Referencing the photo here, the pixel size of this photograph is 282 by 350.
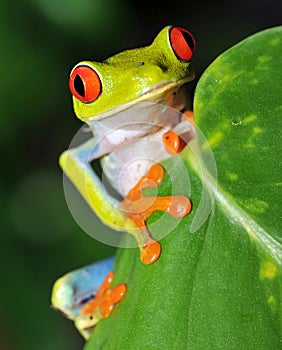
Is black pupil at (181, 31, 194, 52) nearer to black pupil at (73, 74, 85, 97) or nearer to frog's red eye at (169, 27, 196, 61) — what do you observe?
frog's red eye at (169, 27, 196, 61)

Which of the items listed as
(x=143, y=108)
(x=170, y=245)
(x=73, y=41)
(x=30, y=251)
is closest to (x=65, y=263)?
(x=30, y=251)

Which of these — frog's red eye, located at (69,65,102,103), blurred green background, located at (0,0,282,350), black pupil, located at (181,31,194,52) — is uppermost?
frog's red eye, located at (69,65,102,103)

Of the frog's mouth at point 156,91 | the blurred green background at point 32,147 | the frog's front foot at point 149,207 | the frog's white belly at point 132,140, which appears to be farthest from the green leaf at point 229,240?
the blurred green background at point 32,147

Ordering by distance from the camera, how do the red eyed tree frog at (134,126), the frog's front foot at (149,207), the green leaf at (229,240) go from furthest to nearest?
the red eyed tree frog at (134,126) < the frog's front foot at (149,207) < the green leaf at (229,240)

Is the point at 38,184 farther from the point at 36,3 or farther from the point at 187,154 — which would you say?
the point at 187,154

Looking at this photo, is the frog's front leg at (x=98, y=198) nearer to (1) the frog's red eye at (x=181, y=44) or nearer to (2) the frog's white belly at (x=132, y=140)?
(2) the frog's white belly at (x=132, y=140)

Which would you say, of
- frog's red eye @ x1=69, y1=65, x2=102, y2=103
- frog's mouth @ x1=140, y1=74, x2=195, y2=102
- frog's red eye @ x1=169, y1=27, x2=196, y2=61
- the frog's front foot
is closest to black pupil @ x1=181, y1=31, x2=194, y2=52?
frog's red eye @ x1=169, y1=27, x2=196, y2=61

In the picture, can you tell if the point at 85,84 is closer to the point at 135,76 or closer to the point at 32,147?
the point at 135,76
